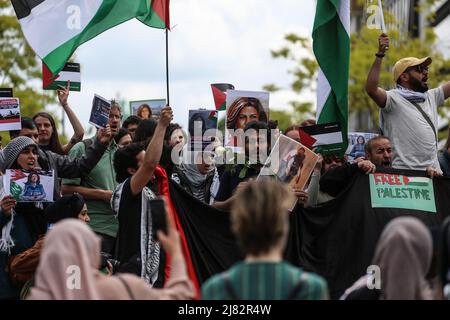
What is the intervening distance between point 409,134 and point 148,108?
11.9 feet

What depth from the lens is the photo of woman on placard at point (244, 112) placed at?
10789 mm

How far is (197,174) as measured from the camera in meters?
11.2

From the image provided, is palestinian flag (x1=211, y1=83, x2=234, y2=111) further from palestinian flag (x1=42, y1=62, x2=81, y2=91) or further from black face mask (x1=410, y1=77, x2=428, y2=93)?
black face mask (x1=410, y1=77, x2=428, y2=93)

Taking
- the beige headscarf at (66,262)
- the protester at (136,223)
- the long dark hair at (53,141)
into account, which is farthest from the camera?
the long dark hair at (53,141)

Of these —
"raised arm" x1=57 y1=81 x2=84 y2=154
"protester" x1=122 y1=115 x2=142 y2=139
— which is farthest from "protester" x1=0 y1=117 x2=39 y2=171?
"protester" x1=122 y1=115 x2=142 y2=139

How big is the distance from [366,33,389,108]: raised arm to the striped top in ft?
15.1

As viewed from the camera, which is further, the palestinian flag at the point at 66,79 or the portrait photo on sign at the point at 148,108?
the portrait photo on sign at the point at 148,108

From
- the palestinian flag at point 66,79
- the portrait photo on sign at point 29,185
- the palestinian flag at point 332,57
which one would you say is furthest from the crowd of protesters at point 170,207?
the palestinian flag at point 332,57

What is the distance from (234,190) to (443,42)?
27334 millimetres

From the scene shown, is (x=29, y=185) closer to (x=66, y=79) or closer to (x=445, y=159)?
(x=66, y=79)

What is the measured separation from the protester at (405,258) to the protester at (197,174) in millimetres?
4715

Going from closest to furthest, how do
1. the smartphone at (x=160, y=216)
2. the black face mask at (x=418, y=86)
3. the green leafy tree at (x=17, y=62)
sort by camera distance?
the smartphone at (x=160, y=216) → the black face mask at (x=418, y=86) → the green leafy tree at (x=17, y=62)

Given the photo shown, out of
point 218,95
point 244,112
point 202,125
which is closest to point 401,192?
point 244,112

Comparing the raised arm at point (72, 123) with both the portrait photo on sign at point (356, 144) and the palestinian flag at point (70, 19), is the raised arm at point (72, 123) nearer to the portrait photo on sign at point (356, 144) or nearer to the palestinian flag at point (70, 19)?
the palestinian flag at point (70, 19)
